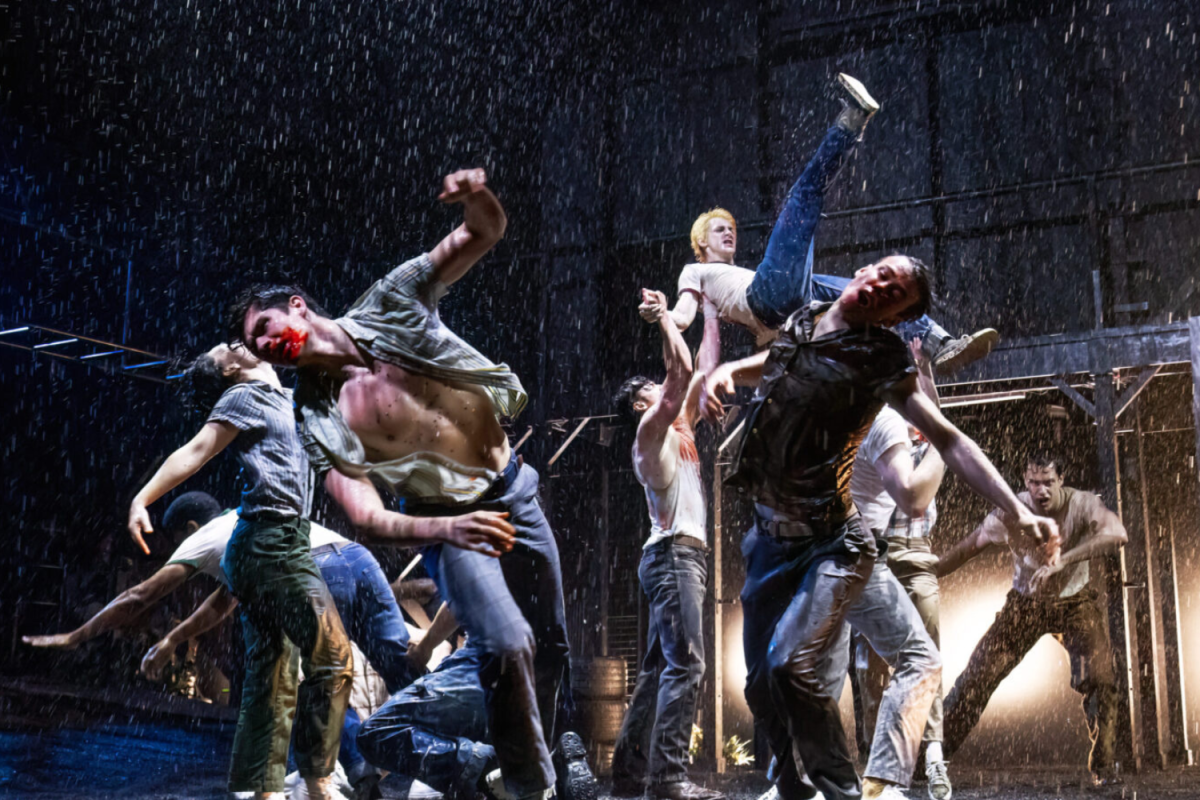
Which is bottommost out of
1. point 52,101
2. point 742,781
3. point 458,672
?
point 742,781

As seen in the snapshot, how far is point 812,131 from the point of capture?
13.0 m

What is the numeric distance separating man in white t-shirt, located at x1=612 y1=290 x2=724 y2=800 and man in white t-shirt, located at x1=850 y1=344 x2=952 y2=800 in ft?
2.84

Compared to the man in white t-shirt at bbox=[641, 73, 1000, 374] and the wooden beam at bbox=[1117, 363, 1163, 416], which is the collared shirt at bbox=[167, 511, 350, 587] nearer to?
the man in white t-shirt at bbox=[641, 73, 1000, 374]

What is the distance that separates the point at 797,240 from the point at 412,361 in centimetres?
193

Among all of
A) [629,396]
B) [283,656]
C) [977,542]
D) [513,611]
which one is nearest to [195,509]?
[283,656]

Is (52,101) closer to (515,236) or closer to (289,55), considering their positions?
(289,55)

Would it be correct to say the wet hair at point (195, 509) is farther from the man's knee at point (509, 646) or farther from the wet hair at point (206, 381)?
the man's knee at point (509, 646)

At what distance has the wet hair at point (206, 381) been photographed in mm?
5094

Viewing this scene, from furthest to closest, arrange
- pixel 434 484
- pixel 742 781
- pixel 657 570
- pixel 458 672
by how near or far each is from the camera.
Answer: pixel 742 781 → pixel 657 570 → pixel 458 672 → pixel 434 484

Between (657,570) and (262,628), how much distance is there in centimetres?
201

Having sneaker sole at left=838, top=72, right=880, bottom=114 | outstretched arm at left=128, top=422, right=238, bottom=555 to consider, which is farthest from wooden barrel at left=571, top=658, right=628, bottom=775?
Result: sneaker sole at left=838, top=72, right=880, bottom=114

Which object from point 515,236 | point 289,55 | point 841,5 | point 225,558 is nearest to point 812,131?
point 841,5

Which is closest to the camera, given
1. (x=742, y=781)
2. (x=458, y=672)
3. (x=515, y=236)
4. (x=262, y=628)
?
(x=458, y=672)

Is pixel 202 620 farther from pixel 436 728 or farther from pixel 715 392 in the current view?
pixel 715 392
